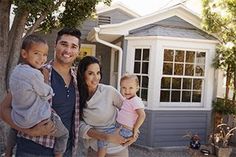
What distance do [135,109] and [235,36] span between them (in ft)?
23.4

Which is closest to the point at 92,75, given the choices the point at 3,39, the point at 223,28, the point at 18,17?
the point at 3,39

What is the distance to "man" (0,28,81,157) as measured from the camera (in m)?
2.47

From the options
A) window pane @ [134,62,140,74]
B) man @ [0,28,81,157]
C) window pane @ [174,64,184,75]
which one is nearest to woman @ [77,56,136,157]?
man @ [0,28,81,157]

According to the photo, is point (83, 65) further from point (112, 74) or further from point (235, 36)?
point (112, 74)

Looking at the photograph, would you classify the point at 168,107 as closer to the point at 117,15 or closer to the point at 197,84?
the point at 197,84

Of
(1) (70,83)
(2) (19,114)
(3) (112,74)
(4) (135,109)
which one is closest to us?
(2) (19,114)

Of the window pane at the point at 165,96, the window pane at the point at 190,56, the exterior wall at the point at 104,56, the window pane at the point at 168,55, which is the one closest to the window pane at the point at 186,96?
the window pane at the point at 165,96

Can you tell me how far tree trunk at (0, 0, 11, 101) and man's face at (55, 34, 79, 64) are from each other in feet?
16.7

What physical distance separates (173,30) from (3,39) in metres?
4.64

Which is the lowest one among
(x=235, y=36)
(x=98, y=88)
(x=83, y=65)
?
(x=98, y=88)

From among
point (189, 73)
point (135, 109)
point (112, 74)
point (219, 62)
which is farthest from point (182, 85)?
point (135, 109)

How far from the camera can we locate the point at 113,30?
9648 millimetres

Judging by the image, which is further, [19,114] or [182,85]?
[182,85]

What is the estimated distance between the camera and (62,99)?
255 cm
